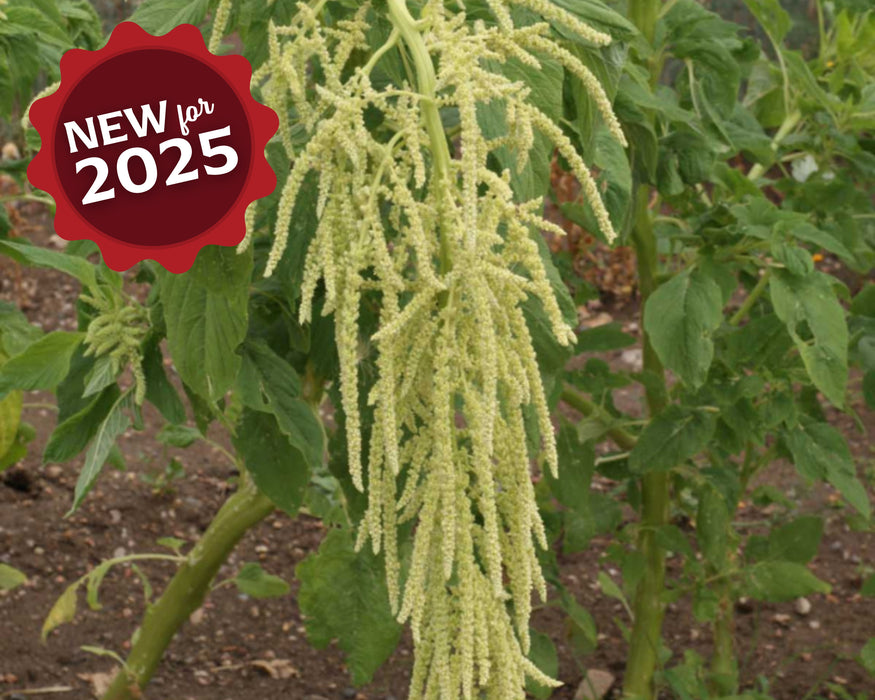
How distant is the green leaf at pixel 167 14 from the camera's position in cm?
145

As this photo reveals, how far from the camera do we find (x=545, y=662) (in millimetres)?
2469

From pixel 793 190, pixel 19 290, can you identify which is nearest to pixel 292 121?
pixel 793 190

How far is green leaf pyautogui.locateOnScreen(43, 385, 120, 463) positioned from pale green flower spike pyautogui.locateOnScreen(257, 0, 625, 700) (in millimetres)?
637

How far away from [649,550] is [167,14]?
1597 mm

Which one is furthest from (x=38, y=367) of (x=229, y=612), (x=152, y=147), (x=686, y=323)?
(x=229, y=612)

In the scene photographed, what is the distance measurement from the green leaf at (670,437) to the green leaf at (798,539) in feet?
1.78

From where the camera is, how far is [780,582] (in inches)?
104

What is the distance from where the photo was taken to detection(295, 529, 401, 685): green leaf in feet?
6.75

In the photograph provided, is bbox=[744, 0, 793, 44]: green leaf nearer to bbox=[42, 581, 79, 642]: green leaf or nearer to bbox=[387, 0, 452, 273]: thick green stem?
bbox=[387, 0, 452, 273]: thick green stem

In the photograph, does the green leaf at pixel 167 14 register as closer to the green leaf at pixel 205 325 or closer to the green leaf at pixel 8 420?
the green leaf at pixel 205 325

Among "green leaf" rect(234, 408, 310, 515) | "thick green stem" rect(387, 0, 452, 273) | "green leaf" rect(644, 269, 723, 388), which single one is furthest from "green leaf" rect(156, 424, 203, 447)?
"thick green stem" rect(387, 0, 452, 273)

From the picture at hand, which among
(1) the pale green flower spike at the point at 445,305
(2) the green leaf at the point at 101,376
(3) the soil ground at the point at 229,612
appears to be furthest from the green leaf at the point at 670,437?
(1) the pale green flower spike at the point at 445,305

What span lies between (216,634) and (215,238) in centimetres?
224

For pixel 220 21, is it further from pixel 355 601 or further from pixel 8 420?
pixel 8 420
